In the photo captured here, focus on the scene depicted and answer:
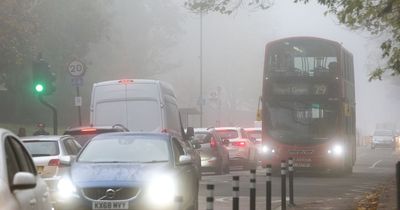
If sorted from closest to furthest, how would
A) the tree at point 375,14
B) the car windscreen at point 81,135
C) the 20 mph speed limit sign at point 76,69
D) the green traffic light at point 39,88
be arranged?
the tree at point 375,14 → the car windscreen at point 81,135 → the green traffic light at point 39,88 → the 20 mph speed limit sign at point 76,69

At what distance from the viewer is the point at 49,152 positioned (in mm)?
16359

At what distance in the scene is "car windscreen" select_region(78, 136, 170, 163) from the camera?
13273 mm

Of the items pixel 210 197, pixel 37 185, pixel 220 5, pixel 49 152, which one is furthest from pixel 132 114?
pixel 37 185

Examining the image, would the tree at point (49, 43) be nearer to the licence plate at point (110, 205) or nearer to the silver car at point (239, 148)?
the silver car at point (239, 148)

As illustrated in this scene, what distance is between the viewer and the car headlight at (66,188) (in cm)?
1202

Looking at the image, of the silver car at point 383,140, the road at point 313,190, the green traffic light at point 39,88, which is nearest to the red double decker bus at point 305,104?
the road at point 313,190

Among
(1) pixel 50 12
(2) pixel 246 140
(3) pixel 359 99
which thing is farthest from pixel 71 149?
(3) pixel 359 99

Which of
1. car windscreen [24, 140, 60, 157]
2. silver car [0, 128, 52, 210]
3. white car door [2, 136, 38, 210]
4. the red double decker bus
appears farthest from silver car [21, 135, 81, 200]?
the red double decker bus

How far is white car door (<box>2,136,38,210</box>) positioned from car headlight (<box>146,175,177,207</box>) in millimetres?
4058

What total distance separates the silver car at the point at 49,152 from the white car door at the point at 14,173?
→ 761 centimetres

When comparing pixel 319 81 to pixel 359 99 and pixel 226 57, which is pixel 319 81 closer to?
pixel 226 57

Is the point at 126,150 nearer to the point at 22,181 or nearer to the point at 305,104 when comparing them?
the point at 22,181

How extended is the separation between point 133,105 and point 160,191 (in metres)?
10.2

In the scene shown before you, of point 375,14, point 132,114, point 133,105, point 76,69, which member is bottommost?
point 132,114
